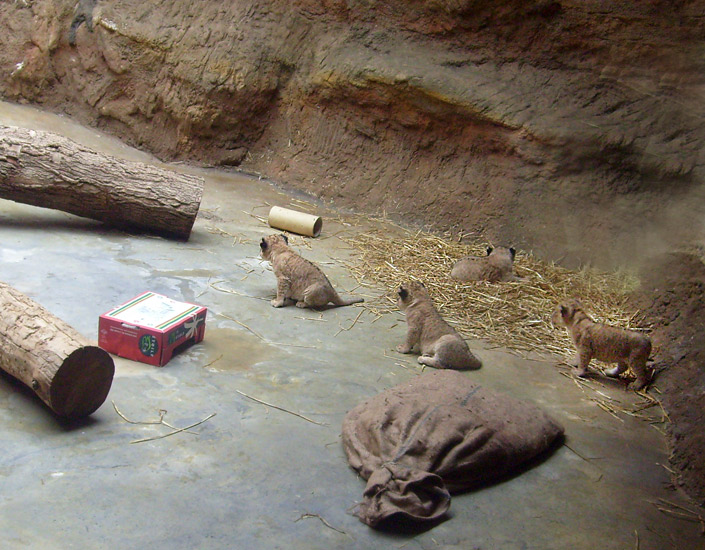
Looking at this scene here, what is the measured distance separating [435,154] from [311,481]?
766cm

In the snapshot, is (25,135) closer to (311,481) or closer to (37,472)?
(37,472)

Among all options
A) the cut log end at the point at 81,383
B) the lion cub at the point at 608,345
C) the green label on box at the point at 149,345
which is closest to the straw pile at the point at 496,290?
the lion cub at the point at 608,345

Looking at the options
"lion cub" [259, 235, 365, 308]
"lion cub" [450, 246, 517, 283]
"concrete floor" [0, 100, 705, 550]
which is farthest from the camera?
"lion cub" [450, 246, 517, 283]

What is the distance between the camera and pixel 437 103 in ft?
34.2

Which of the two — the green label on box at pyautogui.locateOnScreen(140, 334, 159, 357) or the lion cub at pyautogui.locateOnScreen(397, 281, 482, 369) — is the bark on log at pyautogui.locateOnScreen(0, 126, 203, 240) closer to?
the lion cub at pyautogui.locateOnScreen(397, 281, 482, 369)

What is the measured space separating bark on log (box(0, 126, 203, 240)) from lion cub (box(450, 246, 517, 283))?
3133 millimetres

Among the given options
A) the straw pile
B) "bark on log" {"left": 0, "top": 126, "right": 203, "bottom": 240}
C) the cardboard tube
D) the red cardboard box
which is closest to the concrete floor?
the red cardboard box

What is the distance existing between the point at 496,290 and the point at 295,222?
2936 millimetres

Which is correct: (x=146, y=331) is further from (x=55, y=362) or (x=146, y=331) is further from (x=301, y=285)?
(x=301, y=285)

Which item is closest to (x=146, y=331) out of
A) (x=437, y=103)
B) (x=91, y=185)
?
(x=91, y=185)

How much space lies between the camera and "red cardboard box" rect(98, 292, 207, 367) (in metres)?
4.96

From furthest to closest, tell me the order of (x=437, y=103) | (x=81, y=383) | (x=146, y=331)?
(x=437, y=103)
(x=146, y=331)
(x=81, y=383)

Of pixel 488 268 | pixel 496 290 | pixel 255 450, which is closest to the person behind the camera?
pixel 255 450

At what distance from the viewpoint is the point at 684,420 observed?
5207 mm
